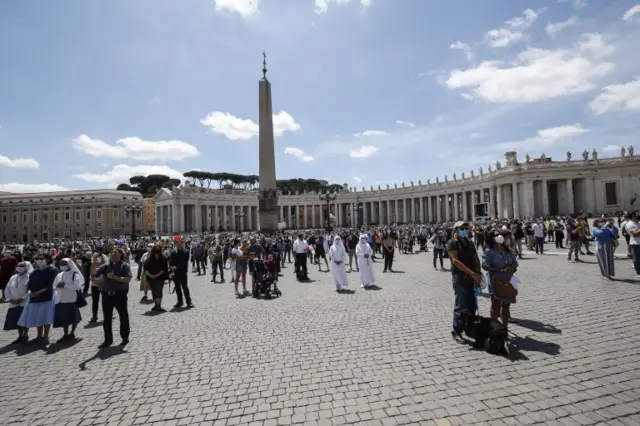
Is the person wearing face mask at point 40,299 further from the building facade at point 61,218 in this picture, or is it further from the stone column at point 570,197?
the building facade at point 61,218

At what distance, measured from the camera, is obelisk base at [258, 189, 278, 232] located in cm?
2722

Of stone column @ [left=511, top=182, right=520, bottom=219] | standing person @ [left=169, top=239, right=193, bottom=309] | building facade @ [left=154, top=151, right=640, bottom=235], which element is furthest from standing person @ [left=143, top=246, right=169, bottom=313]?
stone column @ [left=511, top=182, right=520, bottom=219]

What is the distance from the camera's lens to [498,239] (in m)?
5.65

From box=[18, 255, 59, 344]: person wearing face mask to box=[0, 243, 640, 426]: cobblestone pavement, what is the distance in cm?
53

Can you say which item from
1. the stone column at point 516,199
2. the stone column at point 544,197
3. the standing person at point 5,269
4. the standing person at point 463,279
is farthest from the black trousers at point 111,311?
the stone column at point 544,197

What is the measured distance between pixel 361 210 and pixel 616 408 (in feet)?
296

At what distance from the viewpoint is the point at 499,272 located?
5613 mm

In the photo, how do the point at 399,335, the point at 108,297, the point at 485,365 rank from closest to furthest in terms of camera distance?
the point at 485,365 < the point at 399,335 < the point at 108,297

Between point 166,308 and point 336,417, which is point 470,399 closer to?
point 336,417

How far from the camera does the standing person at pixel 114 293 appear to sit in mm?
6406

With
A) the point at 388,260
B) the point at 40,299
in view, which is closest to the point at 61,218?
the point at 388,260

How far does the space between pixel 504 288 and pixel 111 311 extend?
678 centimetres

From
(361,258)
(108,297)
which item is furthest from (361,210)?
(108,297)

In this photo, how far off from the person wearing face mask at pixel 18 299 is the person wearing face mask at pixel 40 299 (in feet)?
1.09
